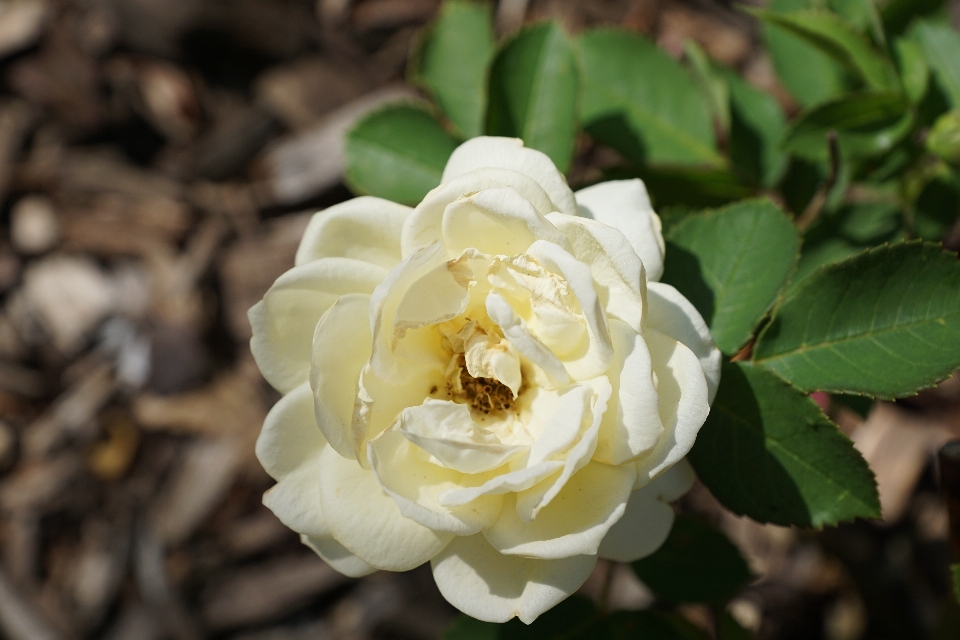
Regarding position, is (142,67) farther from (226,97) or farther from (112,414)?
(112,414)

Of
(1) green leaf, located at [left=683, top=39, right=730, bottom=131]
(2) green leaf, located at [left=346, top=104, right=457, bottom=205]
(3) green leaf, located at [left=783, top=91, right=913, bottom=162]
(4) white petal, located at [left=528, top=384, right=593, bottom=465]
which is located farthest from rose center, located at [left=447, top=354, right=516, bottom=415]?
(1) green leaf, located at [left=683, top=39, right=730, bottom=131]

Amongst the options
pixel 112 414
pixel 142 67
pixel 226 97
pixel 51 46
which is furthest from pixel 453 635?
pixel 51 46

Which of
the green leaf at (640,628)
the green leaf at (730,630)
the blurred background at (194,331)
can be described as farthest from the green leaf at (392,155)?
the blurred background at (194,331)

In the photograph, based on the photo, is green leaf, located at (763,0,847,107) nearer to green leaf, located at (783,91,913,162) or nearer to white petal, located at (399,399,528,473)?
green leaf, located at (783,91,913,162)

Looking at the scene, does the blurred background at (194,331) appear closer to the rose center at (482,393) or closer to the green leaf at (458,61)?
the green leaf at (458,61)

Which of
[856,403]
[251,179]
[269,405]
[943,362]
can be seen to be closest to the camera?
Answer: [943,362]

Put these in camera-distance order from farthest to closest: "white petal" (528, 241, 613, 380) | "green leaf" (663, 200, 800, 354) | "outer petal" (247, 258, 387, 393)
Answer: "green leaf" (663, 200, 800, 354) → "outer petal" (247, 258, 387, 393) → "white petal" (528, 241, 613, 380)
